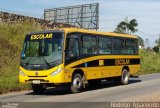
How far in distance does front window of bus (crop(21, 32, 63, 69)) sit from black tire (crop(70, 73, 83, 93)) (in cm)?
142

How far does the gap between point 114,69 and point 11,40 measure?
1244 cm

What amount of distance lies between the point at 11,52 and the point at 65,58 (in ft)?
42.9

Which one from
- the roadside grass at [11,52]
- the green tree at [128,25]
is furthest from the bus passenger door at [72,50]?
the green tree at [128,25]

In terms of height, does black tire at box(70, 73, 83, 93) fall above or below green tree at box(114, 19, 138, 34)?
below

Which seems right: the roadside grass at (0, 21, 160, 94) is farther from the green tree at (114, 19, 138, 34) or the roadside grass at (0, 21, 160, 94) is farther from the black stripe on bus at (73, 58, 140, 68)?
the green tree at (114, 19, 138, 34)

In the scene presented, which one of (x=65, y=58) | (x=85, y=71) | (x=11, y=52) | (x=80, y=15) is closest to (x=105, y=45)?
(x=85, y=71)

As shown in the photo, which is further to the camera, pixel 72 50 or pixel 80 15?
pixel 80 15

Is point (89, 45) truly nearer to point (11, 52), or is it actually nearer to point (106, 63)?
point (106, 63)

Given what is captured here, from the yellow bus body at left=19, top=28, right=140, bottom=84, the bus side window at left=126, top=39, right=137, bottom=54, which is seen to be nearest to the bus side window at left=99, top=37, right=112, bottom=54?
the yellow bus body at left=19, top=28, right=140, bottom=84

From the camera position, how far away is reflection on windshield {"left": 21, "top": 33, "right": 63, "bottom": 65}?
17.5 metres

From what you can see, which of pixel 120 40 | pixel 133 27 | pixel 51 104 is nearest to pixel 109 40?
pixel 120 40

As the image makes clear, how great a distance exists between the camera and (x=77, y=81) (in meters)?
18.4

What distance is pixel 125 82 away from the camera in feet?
76.8

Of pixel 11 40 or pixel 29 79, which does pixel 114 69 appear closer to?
pixel 29 79
